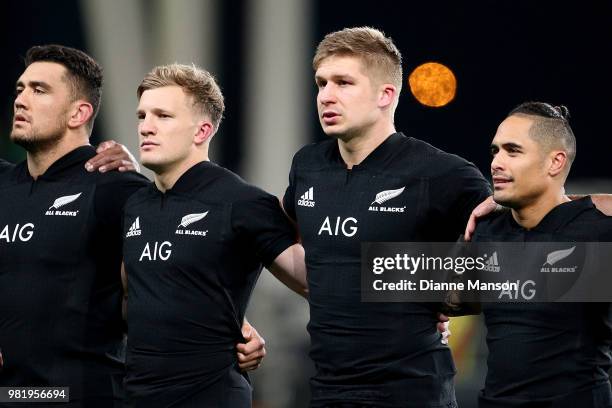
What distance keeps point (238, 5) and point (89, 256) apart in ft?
13.9

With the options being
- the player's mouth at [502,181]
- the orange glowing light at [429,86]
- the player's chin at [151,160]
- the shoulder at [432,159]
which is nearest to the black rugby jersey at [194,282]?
the player's chin at [151,160]

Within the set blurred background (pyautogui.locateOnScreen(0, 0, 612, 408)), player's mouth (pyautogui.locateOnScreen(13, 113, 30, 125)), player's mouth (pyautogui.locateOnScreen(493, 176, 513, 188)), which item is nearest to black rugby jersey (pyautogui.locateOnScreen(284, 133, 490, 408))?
player's mouth (pyautogui.locateOnScreen(493, 176, 513, 188))

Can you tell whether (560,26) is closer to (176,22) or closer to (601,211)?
(176,22)

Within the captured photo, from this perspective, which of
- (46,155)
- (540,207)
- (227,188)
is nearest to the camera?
(540,207)

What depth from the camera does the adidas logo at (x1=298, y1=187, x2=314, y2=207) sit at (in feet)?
15.4

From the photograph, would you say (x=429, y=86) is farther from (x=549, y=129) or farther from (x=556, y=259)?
(x=556, y=259)

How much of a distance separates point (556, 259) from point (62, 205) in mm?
2005

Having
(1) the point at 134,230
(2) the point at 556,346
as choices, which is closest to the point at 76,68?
(1) the point at 134,230

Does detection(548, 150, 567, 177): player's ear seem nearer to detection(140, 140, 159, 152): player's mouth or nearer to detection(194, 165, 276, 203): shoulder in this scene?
detection(194, 165, 276, 203): shoulder

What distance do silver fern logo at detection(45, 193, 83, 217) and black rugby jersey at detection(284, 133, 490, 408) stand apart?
1.02 meters

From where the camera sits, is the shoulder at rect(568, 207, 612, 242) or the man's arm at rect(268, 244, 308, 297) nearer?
the shoulder at rect(568, 207, 612, 242)

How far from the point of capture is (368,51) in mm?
4660

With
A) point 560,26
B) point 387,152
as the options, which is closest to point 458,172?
point 387,152

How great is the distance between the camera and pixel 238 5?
8.92 m
